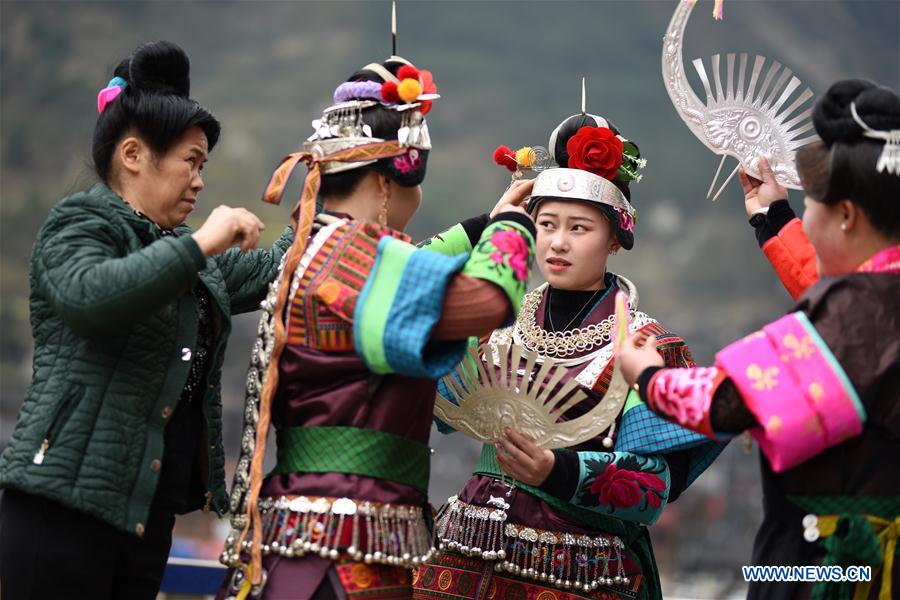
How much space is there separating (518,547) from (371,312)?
2.98ft

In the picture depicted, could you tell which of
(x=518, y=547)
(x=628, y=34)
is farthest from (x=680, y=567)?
(x=518, y=547)

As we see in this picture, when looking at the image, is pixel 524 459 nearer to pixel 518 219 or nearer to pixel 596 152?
pixel 518 219

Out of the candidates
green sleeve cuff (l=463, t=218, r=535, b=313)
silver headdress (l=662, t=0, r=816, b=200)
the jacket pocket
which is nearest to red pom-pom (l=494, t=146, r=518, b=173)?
silver headdress (l=662, t=0, r=816, b=200)

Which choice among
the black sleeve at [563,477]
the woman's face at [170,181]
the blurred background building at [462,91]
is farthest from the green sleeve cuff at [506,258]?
the blurred background building at [462,91]

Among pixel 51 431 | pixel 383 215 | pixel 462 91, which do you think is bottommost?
pixel 51 431

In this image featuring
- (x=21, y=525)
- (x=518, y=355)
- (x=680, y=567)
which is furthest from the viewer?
(x=680, y=567)

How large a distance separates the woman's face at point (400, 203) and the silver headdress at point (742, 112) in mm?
810

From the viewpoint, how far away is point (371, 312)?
2125 millimetres

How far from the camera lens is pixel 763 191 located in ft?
9.05

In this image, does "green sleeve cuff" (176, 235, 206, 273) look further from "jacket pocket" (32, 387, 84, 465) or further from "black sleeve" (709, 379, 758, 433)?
"black sleeve" (709, 379, 758, 433)

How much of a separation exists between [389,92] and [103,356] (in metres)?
0.88

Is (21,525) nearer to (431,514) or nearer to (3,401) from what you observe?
(431,514)

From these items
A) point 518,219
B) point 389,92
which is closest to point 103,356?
point 389,92

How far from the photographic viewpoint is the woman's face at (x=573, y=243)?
2.91 m
